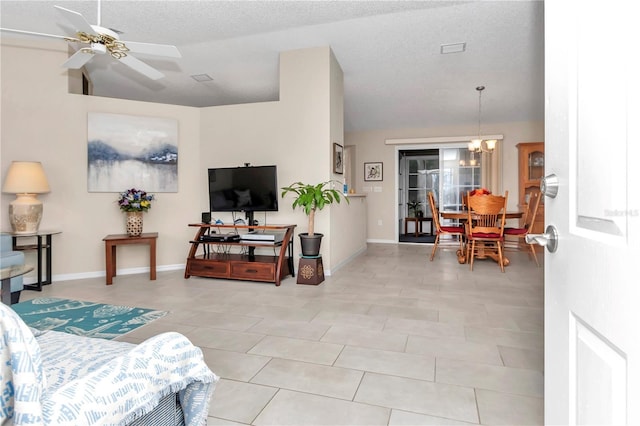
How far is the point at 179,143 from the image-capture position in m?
4.57

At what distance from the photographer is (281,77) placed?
428 centimetres

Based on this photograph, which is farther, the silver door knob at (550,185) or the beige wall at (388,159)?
the beige wall at (388,159)

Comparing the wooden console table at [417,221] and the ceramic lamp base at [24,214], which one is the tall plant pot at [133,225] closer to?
the ceramic lamp base at [24,214]

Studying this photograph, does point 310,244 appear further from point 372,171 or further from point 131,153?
point 372,171

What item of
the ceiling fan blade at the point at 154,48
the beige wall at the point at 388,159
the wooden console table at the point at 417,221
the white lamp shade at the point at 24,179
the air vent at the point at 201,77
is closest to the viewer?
the ceiling fan blade at the point at 154,48

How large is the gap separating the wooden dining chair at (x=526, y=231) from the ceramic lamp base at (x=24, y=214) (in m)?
5.74

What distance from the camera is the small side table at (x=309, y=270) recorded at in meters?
3.73

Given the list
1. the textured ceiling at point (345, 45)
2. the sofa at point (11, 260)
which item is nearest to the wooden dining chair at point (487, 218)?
the textured ceiling at point (345, 45)

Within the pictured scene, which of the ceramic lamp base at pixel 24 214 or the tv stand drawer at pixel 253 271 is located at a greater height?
the ceramic lamp base at pixel 24 214

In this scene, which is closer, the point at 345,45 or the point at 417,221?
the point at 345,45

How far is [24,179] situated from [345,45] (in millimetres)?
3771

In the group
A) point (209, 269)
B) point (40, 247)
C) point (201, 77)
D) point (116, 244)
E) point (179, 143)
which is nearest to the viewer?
point (40, 247)

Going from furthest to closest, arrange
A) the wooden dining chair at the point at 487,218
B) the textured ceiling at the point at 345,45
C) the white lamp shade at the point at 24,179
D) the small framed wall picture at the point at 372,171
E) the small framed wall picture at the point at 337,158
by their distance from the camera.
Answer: the small framed wall picture at the point at 372,171 < the wooden dining chair at the point at 487,218 < the small framed wall picture at the point at 337,158 < the white lamp shade at the point at 24,179 < the textured ceiling at the point at 345,45

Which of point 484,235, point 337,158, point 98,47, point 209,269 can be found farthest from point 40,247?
point 484,235
